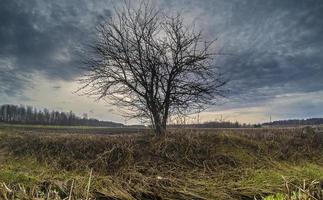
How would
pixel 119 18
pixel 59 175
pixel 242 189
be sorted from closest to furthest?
pixel 242 189, pixel 59 175, pixel 119 18

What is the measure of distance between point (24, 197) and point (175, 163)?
8480 millimetres

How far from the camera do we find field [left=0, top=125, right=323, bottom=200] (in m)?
8.96

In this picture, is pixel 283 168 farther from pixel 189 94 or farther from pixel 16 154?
pixel 16 154

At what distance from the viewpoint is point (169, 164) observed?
1123cm

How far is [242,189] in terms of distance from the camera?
9.15m

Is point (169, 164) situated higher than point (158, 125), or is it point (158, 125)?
point (158, 125)

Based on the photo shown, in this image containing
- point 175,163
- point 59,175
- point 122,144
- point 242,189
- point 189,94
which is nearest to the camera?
point 242,189

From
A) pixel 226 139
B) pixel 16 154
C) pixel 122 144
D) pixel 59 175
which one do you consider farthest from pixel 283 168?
pixel 16 154

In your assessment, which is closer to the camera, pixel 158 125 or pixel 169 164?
pixel 169 164

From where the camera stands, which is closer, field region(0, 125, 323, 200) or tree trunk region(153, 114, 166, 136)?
field region(0, 125, 323, 200)

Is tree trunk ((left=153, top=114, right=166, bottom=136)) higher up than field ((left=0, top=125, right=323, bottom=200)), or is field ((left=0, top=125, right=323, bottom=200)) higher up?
tree trunk ((left=153, top=114, right=166, bottom=136))

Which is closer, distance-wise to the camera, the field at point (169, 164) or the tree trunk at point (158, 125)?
the field at point (169, 164)

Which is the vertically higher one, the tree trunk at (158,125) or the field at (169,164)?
the tree trunk at (158,125)

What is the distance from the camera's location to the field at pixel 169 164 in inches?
353
